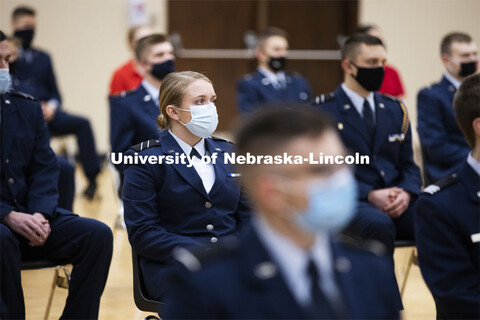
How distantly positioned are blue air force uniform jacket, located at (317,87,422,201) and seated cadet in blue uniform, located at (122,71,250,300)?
0.96 metres

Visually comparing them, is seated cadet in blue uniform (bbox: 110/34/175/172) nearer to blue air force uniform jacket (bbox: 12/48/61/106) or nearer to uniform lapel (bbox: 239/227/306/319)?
blue air force uniform jacket (bbox: 12/48/61/106)

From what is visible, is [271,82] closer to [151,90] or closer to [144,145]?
[151,90]

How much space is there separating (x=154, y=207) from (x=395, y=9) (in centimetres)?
691

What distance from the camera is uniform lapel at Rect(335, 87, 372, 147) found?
3732mm

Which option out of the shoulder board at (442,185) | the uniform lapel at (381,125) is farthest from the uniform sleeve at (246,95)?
the shoulder board at (442,185)

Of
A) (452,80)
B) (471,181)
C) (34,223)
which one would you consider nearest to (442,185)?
(471,181)

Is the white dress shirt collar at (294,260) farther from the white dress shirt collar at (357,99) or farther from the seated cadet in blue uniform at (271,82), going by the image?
the seated cadet in blue uniform at (271,82)

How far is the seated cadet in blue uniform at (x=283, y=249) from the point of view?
1.44m

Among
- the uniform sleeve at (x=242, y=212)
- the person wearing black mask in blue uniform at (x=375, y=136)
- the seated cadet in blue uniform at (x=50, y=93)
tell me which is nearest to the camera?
the uniform sleeve at (x=242, y=212)

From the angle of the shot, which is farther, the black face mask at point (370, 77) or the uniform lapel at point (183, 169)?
the black face mask at point (370, 77)

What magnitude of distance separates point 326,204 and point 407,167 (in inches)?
96.1

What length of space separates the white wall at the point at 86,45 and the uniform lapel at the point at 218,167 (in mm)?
5892

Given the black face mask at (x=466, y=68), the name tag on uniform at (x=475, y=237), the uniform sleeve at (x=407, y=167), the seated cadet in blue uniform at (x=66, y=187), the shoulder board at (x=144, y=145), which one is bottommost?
the seated cadet in blue uniform at (x=66, y=187)

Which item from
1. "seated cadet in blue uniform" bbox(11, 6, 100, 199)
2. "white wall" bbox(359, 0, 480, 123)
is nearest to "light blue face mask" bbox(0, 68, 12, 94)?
"seated cadet in blue uniform" bbox(11, 6, 100, 199)
